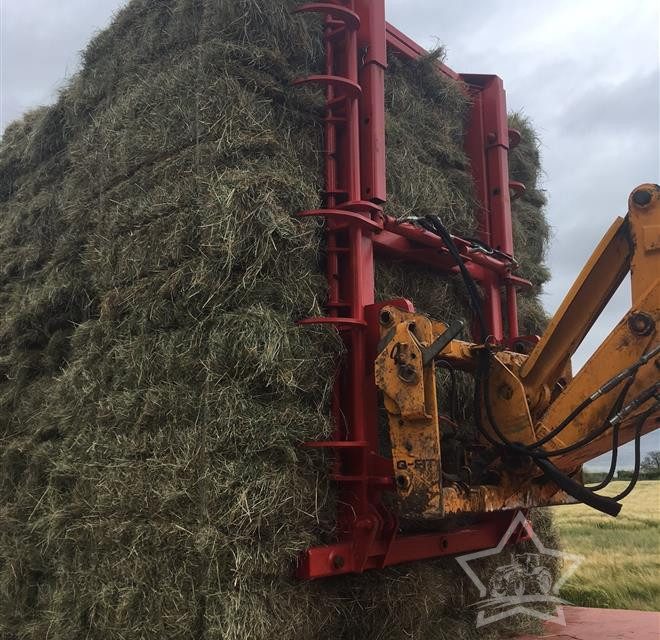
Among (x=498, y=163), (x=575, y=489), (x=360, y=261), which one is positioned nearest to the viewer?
(x=575, y=489)

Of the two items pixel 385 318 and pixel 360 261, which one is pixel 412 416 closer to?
pixel 385 318

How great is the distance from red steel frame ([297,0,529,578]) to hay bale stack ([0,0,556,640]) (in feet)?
0.41

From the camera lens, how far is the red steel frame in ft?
12.3

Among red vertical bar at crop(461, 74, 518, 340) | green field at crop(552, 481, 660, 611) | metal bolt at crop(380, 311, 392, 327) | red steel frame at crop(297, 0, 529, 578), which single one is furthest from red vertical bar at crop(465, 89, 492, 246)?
green field at crop(552, 481, 660, 611)

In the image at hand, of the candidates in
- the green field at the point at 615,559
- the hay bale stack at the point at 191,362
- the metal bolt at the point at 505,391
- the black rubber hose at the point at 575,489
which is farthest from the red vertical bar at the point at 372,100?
the green field at the point at 615,559

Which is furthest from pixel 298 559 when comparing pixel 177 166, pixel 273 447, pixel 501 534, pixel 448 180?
pixel 448 180

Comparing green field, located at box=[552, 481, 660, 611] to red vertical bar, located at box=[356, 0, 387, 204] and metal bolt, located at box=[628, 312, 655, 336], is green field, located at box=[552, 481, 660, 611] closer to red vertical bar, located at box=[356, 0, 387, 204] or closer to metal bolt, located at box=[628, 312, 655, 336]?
metal bolt, located at box=[628, 312, 655, 336]

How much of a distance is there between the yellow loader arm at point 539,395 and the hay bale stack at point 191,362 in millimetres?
529

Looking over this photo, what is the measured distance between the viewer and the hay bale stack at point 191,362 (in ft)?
11.6

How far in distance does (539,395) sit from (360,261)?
1227 millimetres

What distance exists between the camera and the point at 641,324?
3.36m

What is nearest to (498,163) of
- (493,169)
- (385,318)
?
(493,169)

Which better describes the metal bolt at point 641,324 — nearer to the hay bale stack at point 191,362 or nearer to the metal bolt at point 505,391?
the metal bolt at point 505,391

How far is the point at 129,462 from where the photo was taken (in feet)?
12.5
